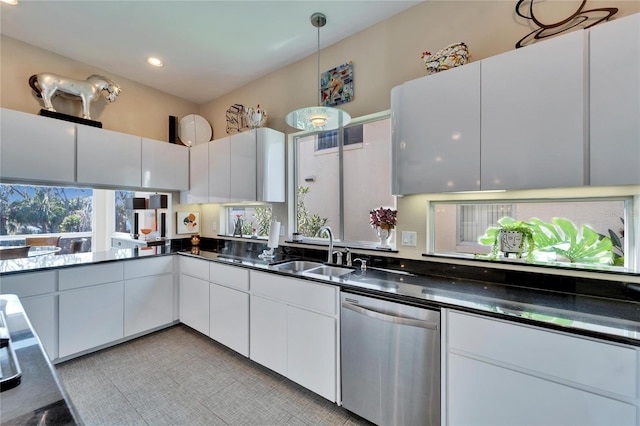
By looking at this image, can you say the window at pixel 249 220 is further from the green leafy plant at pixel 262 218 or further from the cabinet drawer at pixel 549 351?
the cabinet drawer at pixel 549 351

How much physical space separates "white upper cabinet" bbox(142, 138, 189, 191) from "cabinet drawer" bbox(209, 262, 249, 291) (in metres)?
1.34

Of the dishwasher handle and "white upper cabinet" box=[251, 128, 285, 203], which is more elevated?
"white upper cabinet" box=[251, 128, 285, 203]

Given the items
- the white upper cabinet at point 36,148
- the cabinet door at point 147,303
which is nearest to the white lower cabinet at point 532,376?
the cabinet door at point 147,303

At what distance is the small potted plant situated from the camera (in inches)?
88.4

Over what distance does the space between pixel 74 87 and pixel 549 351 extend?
4.18m

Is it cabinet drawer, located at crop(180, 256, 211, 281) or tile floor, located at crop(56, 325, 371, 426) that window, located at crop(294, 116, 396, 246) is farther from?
tile floor, located at crop(56, 325, 371, 426)

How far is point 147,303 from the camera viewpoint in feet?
9.30

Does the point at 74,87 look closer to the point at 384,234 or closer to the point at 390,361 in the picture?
the point at 384,234

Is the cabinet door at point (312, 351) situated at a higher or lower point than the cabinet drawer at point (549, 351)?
lower

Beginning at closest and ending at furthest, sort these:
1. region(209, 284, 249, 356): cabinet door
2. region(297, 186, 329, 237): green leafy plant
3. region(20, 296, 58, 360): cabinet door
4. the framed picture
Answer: region(20, 296, 58, 360): cabinet door, region(209, 284, 249, 356): cabinet door, region(297, 186, 329, 237): green leafy plant, the framed picture

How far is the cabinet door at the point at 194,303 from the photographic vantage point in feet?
9.00

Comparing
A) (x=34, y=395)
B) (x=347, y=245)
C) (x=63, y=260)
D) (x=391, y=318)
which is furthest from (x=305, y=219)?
(x=34, y=395)

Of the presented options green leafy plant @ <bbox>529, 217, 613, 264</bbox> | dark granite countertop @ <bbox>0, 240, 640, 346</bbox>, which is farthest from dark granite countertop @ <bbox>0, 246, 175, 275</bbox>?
green leafy plant @ <bbox>529, 217, 613, 264</bbox>

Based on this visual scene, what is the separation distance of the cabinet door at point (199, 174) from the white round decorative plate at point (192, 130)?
24 centimetres
